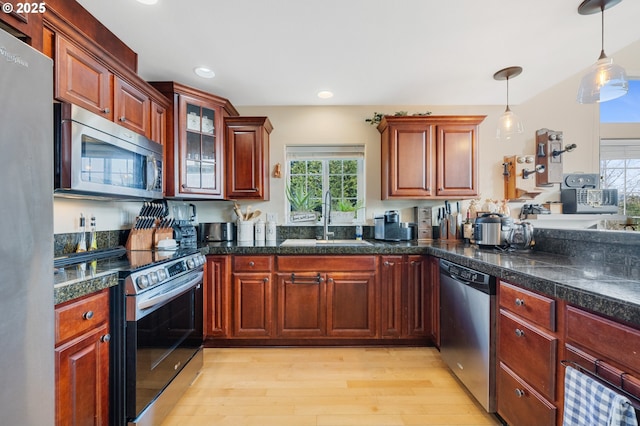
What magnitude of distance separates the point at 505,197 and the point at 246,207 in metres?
2.95

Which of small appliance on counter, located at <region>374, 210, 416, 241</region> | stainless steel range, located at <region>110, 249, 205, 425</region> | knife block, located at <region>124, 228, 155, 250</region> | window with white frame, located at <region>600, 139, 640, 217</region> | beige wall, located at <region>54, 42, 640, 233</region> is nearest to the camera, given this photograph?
stainless steel range, located at <region>110, 249, 205, 425</region>

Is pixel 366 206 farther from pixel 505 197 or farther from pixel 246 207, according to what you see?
pixel 505 197

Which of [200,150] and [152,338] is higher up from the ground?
[200,150]

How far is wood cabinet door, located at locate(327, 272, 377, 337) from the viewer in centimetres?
236

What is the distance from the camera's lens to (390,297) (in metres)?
2.37

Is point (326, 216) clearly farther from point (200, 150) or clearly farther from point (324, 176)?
point (200, 150)

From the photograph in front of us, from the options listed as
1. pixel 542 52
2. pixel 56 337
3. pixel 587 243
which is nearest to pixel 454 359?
pixel 587 243

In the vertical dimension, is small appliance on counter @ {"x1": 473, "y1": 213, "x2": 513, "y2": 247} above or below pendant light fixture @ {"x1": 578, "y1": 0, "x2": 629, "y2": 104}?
below

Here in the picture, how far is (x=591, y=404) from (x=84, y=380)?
75.2 inches

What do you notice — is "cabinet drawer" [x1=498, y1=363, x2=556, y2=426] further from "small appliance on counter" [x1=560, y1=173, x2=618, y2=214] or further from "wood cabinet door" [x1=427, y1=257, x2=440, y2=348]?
"small appliance on counter" [x1=560, y1=173, x2=618, y2=214]

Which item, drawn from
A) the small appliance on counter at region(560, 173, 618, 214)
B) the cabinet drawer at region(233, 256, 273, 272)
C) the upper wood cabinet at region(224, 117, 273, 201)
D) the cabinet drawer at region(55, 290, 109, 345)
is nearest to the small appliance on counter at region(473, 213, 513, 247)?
the small appliance on counter at region(560, 173, 618, 214)

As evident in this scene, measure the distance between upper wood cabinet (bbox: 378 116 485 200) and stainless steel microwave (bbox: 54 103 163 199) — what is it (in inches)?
84.6

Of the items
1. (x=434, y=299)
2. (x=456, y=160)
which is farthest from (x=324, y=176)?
(x=434, y=299)

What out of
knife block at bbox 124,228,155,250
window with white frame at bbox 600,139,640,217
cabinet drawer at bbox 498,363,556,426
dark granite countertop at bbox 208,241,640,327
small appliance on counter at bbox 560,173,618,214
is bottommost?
cabinet drawer at bbox 498,363,556,426
